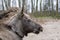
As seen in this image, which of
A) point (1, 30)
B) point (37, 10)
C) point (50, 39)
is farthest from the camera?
point (37, 10)

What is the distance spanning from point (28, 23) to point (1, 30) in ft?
2.53

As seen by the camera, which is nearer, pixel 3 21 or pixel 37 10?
pixel 3 21

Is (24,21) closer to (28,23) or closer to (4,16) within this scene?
(28,23)

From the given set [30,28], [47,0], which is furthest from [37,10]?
[30,28]

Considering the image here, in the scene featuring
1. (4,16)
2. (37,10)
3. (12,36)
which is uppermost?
(4,16)

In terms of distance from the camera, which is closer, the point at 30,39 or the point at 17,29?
the point at 17,29

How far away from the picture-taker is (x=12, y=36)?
5633mm

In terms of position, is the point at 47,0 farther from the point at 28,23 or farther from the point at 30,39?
the point at 28,23

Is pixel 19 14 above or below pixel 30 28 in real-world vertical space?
above

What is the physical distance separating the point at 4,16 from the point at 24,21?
50 cm

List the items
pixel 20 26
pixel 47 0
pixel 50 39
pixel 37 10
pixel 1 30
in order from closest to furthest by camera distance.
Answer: pixel 1 30 < pixel 20 26 < pixel 50 39 < pixel 37 10 < pixel 47 0

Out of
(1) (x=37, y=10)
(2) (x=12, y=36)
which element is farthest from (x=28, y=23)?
(1) (x=37, y=10)

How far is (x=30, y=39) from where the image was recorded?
12.5 metres

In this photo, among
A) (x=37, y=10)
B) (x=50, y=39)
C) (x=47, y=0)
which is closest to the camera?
(x=50, y=39)
